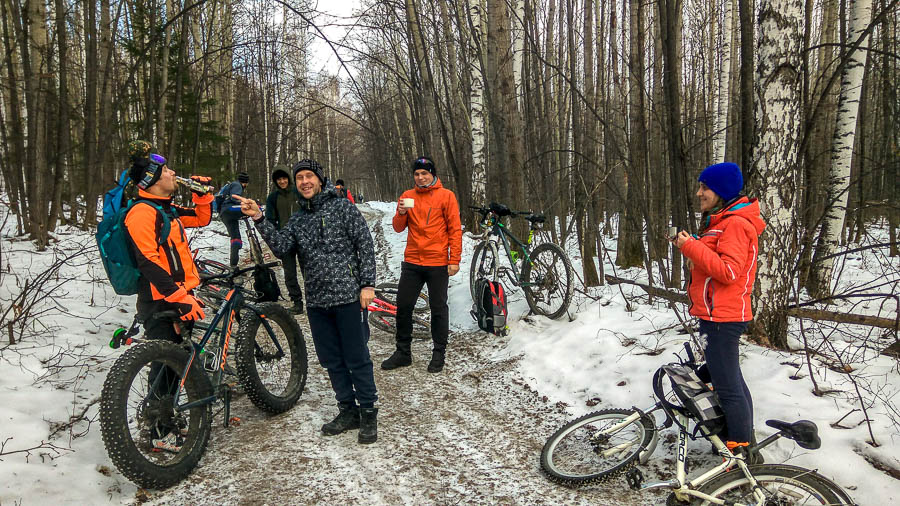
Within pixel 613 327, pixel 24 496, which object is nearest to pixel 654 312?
pixel 613 327

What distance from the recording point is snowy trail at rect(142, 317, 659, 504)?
295 cm

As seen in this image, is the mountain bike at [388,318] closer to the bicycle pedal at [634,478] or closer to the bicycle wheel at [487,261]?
the bicycle wheel at [487,261]

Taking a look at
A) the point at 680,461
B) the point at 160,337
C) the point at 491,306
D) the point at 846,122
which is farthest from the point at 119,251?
the point at 846,122

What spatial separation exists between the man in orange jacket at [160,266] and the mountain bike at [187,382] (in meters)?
0.03

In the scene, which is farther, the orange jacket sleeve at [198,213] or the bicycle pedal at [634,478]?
the orange jacket sleeve at [198,213]

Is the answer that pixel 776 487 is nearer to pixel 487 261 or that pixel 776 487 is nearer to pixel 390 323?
pixel 487 261

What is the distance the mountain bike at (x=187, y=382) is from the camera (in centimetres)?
271

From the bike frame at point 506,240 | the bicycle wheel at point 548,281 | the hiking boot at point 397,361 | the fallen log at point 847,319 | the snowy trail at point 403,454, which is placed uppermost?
the bike frame at point 506,240

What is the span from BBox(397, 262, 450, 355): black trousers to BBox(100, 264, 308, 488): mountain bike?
1304mm

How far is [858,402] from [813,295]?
3449mm

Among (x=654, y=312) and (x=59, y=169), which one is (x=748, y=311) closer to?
(x=654, y=312)

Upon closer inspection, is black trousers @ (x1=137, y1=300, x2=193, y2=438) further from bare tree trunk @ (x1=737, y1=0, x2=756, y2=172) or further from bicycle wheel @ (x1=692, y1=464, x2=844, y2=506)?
bare tree trunk @ (x1=737, y1=0, x2=756, y2=172)

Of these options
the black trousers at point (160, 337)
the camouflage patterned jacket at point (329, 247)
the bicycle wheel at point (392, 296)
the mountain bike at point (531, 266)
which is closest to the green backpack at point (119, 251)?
the black trousers at point (160, 337)

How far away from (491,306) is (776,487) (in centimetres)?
371
